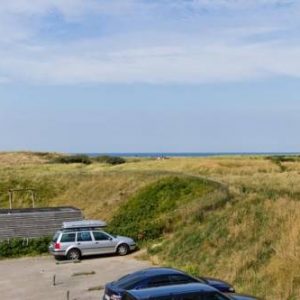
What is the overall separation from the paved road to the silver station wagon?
50 cm

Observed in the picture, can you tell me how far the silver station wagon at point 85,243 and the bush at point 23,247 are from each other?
250 cm

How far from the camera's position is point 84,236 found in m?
30.5

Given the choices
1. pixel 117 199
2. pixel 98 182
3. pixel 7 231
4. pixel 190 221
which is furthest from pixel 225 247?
pixel 98 182

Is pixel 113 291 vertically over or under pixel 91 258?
over

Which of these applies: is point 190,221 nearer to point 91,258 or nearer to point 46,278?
point 91,258

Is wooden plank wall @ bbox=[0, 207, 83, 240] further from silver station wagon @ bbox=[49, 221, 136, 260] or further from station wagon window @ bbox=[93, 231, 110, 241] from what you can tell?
station wagon window @ bbox=[93, 231, 110, 241]

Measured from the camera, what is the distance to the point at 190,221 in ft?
102

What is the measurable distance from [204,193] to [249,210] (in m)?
11.2

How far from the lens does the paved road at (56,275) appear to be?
21.6 metres

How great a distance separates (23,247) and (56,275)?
8.16 meters

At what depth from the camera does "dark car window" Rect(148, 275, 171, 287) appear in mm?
13695

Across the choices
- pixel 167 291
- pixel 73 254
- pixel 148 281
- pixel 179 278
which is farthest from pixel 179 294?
pixel 73 254

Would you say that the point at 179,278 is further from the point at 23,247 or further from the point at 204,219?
the point at 23,247

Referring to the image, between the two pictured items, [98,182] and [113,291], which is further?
[98,182]
